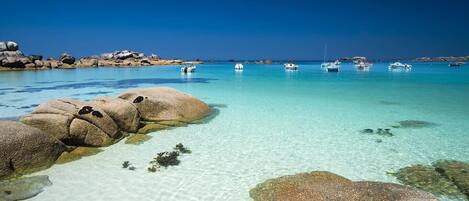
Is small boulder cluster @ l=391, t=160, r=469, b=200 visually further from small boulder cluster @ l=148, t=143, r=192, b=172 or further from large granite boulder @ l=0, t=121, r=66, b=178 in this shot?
large granite boulder @ l=0, t=121, r=66, b=178

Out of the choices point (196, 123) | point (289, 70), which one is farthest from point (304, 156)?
point (289, 70)

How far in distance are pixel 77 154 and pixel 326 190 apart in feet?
27.3

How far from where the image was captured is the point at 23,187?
8.98 m

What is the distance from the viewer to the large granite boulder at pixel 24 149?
9688mm

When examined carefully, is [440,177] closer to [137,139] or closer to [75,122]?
[137,139]

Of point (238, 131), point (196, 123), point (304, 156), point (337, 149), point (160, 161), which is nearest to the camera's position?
point (160, 161)

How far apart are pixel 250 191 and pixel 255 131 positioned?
22.8ft

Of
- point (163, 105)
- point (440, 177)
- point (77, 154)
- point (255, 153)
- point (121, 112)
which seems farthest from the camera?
point (163, 105)

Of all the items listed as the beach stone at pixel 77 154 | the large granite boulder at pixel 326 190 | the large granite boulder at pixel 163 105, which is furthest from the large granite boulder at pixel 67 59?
the large granite boulder at pixel 326 190

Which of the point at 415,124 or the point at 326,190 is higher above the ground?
the point at 326,190

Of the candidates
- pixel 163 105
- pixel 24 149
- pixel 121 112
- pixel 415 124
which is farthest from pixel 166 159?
pixel 415 124

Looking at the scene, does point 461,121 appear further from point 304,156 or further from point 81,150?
point 81,150

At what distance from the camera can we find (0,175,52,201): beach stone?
8432 millimetres

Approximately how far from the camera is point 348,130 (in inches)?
638
